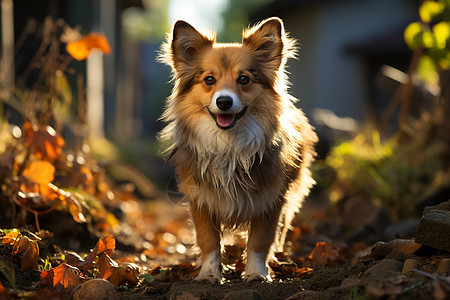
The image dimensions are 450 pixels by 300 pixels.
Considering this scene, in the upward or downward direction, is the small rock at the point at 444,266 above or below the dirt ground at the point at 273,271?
above

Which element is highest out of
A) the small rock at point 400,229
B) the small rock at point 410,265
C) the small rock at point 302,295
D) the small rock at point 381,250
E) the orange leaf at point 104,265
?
the small rock at point 410,265

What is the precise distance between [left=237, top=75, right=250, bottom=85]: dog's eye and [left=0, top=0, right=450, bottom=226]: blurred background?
1.49ft

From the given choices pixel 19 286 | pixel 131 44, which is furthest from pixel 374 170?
pixel 131 44

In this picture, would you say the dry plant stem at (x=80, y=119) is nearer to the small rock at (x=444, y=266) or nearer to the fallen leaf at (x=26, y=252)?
the fallen leaf at (x=26, y=252)

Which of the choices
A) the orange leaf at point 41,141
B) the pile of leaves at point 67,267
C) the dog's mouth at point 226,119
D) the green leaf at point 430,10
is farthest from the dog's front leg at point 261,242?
the green leaf at point 430,10

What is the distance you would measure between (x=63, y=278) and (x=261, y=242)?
1.35 m

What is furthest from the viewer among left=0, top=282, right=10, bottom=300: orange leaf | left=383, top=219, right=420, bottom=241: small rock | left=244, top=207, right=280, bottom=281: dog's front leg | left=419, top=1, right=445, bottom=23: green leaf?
left=419, top=1, right=445, bottom=23: green leaf

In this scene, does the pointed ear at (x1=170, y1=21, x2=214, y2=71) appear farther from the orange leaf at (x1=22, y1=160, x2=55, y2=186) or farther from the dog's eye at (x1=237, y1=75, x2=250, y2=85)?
the orange leaf at (x1=22, y1=160, x2=55, y2=186)

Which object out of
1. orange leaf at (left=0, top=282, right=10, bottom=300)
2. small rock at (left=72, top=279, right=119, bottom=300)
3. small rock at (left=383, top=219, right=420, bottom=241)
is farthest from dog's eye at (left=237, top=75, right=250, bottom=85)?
orange leaf at (left=0, top=282, right=10, bottom=300)

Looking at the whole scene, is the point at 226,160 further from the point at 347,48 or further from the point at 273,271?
the point at 347,48

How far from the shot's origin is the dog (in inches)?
141

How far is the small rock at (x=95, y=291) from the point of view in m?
2.81

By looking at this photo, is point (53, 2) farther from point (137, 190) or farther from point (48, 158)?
point (48, 158)

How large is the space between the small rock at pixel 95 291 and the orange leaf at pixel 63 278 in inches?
4.2
